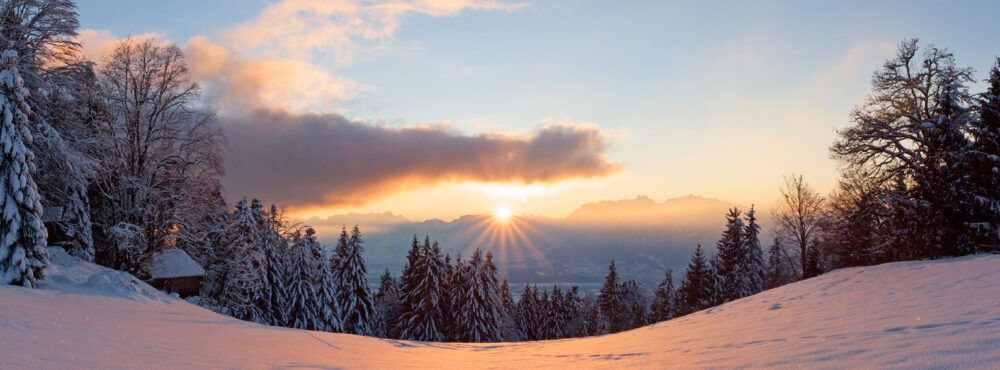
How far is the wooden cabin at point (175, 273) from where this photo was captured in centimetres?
2302

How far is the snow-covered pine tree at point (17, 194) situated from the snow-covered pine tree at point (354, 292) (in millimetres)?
30130

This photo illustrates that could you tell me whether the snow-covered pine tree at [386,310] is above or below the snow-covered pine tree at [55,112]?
below

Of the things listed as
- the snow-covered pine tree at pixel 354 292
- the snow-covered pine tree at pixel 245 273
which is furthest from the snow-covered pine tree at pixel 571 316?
the snow-covered pine tree at pixel 245 273

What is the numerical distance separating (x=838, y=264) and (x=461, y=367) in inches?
1617

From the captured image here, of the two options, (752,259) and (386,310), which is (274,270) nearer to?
(386,310)

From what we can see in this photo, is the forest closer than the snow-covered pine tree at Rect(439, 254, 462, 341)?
Yes

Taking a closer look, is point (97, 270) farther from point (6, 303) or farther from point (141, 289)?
point (6, 303)

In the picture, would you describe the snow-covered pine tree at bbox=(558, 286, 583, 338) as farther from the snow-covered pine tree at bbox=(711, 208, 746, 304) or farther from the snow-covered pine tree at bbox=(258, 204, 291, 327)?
the snow-covered pine tree at bbox=(258, 204, 291, 327)

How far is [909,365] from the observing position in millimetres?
4336

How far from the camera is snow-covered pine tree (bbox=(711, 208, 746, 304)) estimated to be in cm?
4291

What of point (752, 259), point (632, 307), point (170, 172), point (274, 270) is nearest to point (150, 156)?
point (170, 172)

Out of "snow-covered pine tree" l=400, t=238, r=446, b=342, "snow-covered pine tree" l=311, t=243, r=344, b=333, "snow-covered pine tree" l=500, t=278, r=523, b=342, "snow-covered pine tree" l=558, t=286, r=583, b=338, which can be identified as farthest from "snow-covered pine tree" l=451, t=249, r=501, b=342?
"snow-covered pine tree" l=558, t=286, r=583, b=338

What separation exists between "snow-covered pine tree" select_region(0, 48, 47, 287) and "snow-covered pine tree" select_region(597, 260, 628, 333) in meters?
61.7

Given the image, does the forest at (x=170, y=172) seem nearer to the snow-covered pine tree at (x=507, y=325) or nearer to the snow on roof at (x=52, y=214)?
the snow on roof at (x=52, y=214)
